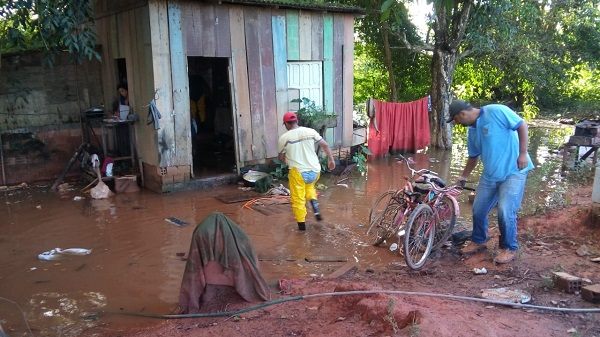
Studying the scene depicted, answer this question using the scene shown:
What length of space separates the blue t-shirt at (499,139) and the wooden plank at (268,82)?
19.0ft

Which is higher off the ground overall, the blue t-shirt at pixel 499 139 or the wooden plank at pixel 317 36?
the wooden plank at pixel 317 36

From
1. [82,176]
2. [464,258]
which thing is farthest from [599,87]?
[82,176]

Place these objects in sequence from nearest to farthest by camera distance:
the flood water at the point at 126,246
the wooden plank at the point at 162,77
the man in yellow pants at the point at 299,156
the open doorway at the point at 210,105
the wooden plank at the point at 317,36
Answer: the flood water at the point at 126,246 < the man in yellow pants at the point at 299,156 < the wooden plank at the point at 162,77 < the wooden plank at the point at 317,36 < the open doorway at the point at 210,105

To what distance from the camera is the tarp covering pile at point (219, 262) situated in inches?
159

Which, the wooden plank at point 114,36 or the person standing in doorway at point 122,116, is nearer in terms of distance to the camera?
the person standing in doorway at point 122,116

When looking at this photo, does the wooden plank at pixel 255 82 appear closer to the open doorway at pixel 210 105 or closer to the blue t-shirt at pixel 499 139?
the open doorway at pixel 210 105

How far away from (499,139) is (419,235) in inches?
53.4

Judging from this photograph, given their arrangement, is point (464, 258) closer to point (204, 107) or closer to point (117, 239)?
point (117, 239)

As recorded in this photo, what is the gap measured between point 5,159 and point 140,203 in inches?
132

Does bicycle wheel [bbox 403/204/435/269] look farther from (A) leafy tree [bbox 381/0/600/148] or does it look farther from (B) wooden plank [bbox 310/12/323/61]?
(A) leafy tree [bbox 381/0/600/148]

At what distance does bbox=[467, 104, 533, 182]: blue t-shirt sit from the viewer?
16.0ft

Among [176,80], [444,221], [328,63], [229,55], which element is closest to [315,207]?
[444,221]

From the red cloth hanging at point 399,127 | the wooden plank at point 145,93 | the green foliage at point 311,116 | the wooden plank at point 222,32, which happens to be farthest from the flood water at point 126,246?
the wooden plank at point 222,32

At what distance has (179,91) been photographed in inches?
356
